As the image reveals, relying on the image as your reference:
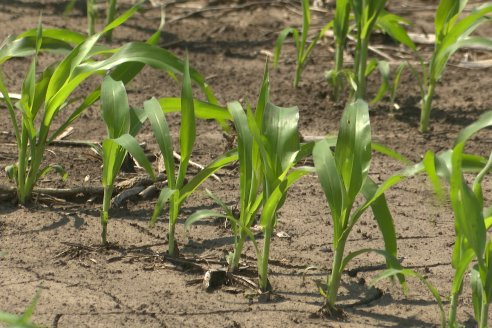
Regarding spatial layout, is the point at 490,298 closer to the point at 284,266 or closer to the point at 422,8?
the point at 284,266

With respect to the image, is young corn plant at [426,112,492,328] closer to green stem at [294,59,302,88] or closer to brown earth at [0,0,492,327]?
brown earth at [0,0,492,327]

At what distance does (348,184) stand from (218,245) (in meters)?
0.61

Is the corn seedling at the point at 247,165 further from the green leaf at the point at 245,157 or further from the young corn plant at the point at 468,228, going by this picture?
the young corn plant at the point at 468,228

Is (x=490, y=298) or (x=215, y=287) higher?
(x=490, y=298)

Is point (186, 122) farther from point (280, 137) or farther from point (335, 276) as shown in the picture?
point (335, 276)

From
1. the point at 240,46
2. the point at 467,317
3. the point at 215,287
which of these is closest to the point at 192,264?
the point at 215,287

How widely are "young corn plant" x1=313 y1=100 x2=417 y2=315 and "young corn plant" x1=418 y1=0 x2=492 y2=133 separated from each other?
1341 millimetres

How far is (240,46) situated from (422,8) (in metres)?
1.25

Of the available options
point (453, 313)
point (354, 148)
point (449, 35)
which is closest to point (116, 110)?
point (354, 148)

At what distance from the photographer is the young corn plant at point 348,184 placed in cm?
239

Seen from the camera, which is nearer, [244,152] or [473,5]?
[244,152]

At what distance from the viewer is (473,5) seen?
584cm

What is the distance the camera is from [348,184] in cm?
243

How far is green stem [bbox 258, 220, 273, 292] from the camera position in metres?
2.56
